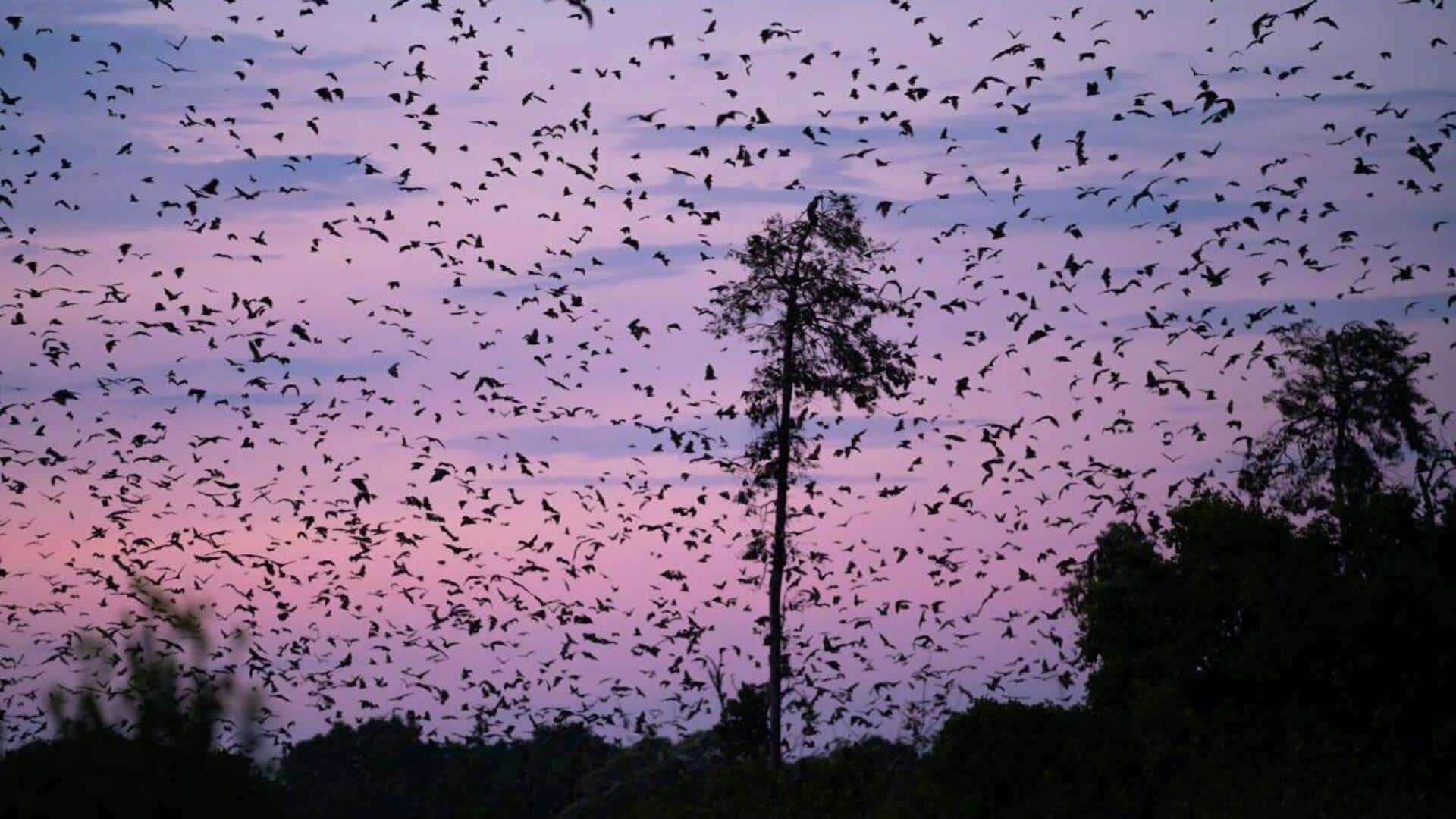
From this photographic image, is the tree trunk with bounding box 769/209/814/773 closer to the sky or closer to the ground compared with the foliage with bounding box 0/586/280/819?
closer to the sky

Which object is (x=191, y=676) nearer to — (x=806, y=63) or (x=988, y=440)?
(x=806, y=63)

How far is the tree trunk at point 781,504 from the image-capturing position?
1543 inches

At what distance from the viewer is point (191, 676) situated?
11.7m

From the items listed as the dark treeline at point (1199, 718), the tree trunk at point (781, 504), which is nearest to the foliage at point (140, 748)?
the dark treeline at point (1199, 718)

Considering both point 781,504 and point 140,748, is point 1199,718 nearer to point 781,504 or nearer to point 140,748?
point 781,504

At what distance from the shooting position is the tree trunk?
129 ft

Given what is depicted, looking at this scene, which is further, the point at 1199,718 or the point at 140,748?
the point at 1199,718

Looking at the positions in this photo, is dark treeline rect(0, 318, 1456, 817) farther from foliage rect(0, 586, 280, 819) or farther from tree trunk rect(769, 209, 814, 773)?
foliage rect(0, 586, 280, 819)

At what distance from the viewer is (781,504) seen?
41.3 m

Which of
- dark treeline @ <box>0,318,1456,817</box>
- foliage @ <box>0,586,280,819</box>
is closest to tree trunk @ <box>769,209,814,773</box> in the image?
dark treeline @ <box>0,318,1456,817</box>

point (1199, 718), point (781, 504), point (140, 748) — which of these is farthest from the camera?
point (781, 504)

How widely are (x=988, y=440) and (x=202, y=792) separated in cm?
2363

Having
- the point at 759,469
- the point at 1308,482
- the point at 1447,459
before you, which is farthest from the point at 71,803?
the point at 1308,482

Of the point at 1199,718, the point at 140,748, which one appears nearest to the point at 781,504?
the point at 1199,718
